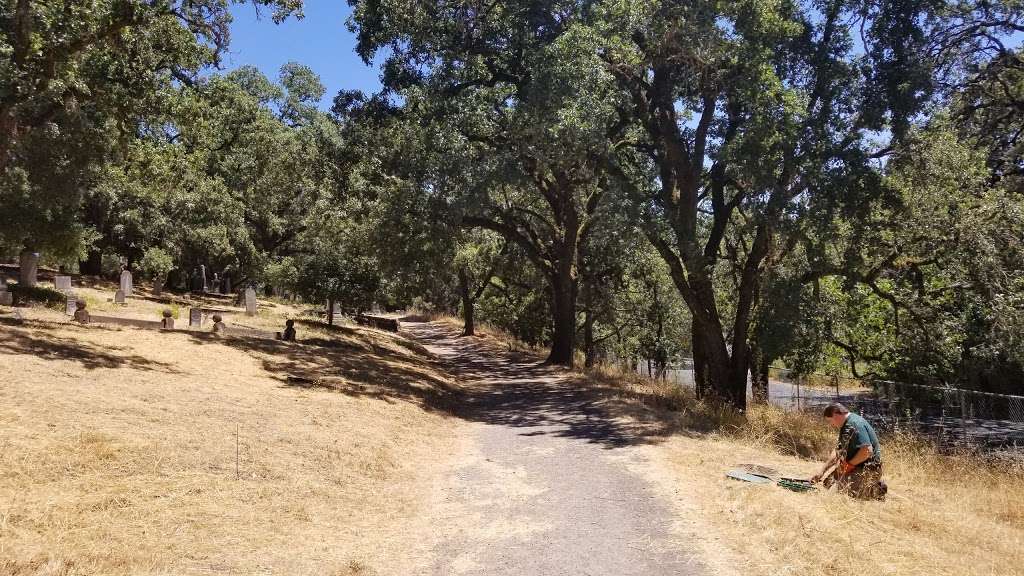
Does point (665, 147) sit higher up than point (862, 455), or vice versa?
point (665, 147)

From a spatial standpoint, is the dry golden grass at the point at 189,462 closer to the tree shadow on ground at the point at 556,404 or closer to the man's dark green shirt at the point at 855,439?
the tree shadow on ground at the point at 556,404

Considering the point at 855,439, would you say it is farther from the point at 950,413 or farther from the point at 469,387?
the point at 469,387

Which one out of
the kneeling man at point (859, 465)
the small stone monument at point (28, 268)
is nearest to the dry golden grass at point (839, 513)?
the kneeling man at point (859, 465)

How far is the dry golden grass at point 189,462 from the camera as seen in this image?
17.7 feet

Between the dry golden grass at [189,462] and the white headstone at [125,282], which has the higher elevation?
the white headstone at [125,282]

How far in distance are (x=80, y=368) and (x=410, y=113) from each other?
10288 millimetres

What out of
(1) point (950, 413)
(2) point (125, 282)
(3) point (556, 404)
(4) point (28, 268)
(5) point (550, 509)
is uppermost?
(4) point (28, 268)

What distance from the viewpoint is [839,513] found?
6.52 metres

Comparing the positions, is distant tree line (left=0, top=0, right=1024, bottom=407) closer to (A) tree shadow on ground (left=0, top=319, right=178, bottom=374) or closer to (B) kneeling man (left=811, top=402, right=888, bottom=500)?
(A) tree shadow on ground (left=0, top=319, right=178, bottom=374)

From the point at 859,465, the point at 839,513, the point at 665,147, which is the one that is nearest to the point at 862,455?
the point at 859,465

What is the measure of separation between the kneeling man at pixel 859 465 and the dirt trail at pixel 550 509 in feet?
7.09

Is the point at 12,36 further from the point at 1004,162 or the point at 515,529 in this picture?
the point at 1004,162

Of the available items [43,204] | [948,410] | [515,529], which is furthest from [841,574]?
[43,204]

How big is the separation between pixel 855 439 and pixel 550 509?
3621 mm
